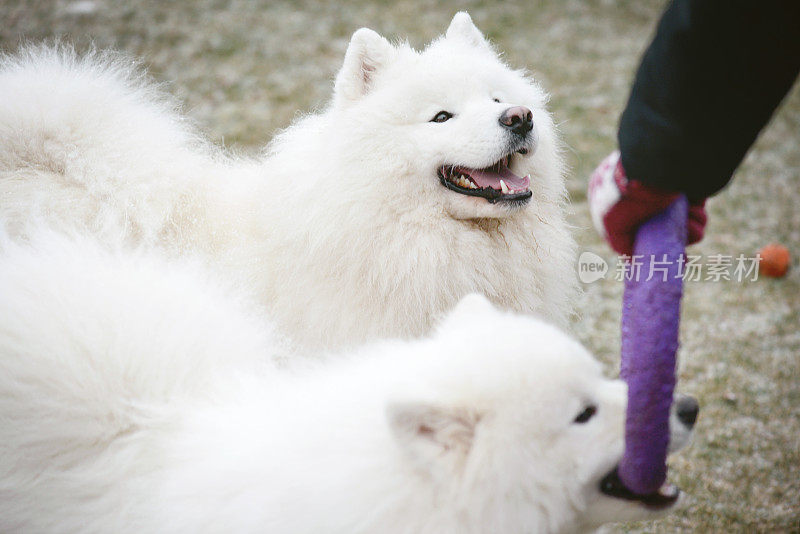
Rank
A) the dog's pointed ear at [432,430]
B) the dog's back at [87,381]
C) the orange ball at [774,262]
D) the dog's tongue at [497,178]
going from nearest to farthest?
the dog's pointed ear at [432,430] < the dog's back at [87,381] < the dog's tongue at [497,178] < the orange ball at [774,262]

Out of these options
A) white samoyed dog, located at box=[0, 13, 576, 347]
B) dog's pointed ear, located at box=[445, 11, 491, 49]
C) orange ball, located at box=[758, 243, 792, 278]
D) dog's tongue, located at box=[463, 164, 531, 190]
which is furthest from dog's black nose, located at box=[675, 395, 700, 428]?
orange ball, located at box=[758, 243, 792, 278]

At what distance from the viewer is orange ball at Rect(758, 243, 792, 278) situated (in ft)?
16.2

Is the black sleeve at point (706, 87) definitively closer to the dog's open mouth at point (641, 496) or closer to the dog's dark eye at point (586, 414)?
the dog's dark eye at point (586, 414)

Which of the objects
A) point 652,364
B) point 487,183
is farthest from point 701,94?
point 487,183

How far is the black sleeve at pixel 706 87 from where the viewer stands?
4.93 ft

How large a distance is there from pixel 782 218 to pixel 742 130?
4737 mm

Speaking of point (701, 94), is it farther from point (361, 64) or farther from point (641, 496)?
point (361, 64)

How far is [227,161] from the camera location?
3447 millimetres

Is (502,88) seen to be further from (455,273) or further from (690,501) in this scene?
(690,501)

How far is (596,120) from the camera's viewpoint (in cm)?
683

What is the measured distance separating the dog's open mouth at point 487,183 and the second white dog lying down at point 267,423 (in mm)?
831

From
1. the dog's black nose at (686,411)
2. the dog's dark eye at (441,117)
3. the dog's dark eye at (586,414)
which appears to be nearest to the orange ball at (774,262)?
the dog's dark eye at (441,117)

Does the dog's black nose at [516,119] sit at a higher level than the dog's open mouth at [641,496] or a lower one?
higher

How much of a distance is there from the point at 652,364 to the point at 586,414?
25 cm
